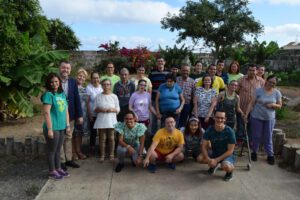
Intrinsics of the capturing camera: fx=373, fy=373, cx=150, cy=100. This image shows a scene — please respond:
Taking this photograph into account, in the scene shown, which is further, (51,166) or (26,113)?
(26,113)

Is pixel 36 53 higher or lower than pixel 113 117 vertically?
higher

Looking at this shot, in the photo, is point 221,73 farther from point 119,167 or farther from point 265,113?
point 119,167

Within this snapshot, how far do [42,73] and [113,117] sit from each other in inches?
110

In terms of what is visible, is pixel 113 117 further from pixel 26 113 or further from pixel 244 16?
pixel 244 16

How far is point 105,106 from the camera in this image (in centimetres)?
583

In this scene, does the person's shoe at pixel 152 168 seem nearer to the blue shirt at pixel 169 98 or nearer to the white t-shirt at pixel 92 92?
the blue shirt at pixel 169 98

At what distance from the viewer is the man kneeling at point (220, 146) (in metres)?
5.26

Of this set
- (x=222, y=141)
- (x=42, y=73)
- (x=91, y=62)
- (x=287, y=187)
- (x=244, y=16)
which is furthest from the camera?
(x=244, y=16)

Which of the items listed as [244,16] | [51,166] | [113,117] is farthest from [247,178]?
[244,16]

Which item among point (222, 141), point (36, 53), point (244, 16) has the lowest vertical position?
point (222, 141)

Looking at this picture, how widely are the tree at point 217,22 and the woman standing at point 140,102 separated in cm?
2090

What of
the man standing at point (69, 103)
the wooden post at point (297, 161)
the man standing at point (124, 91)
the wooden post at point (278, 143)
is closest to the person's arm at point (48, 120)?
the man standing at point (69, 103)

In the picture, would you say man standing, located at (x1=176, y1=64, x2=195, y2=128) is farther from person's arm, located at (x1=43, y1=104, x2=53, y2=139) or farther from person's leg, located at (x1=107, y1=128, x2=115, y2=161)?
person's arm, located at (x1=43, y1=104, x2=53, y2=139)

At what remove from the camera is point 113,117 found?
5.93 meters
